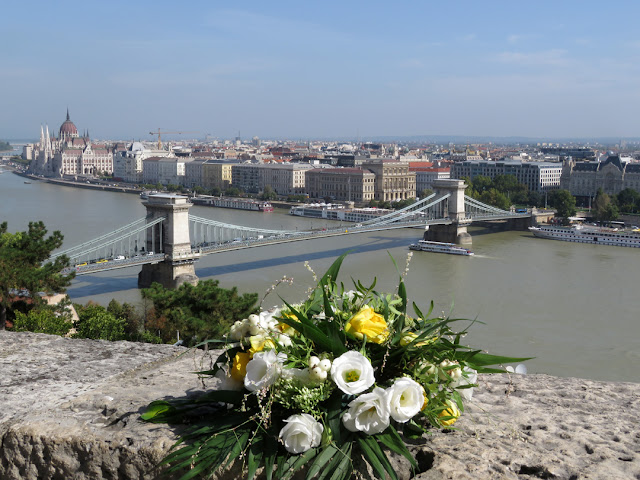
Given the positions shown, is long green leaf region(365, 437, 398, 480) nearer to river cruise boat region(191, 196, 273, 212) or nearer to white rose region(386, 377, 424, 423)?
white rose region(386, 377, 424, 423)

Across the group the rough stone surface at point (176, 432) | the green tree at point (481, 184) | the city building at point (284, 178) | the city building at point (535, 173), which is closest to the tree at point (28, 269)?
the rough stone surface at point (176, 432)

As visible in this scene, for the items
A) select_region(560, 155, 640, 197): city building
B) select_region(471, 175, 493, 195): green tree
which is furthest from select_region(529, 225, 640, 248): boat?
select_region(560, 155, 640, 197): city building

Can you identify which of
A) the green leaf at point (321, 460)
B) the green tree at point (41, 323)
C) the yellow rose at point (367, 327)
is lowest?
the green tree at point (41, 323)

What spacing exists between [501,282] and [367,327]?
928 cm

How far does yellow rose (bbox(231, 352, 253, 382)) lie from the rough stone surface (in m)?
0.05

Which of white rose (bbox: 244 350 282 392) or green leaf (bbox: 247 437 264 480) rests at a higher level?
white rose (bbox: 244 350 282 392)

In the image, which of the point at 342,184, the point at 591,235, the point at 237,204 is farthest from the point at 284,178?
the point at 591,235

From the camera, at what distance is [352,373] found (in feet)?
2.43

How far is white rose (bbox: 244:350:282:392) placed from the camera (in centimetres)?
75

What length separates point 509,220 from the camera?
17.9m

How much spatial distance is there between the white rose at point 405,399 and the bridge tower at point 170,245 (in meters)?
8.75

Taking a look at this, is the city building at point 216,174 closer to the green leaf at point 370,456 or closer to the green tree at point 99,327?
the green tree at point 99,327

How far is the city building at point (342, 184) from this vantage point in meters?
24.6

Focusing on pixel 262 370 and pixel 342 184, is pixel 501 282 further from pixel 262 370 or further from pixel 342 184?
pixel 342 184
